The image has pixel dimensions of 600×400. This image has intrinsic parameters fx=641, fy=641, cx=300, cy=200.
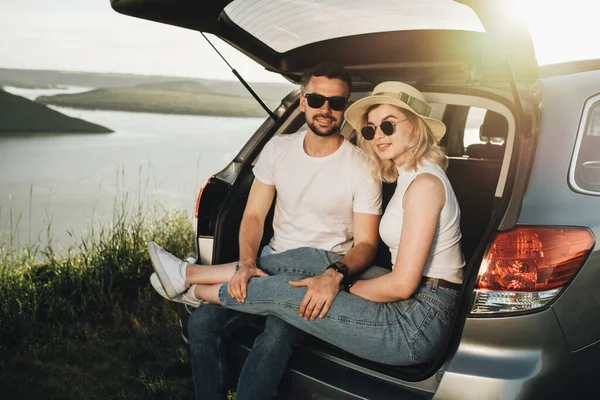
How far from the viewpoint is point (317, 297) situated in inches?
90.8

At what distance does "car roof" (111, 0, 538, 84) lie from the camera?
262cm

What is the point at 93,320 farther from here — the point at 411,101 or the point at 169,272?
the point at 411,101

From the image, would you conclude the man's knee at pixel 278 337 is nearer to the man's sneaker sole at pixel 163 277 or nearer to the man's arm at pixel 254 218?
the man's arm at pixel 254 218

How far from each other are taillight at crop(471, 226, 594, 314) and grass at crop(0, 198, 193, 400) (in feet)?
6.33

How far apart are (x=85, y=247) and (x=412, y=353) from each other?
3327mm

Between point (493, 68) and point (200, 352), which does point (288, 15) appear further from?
point (200, 352)

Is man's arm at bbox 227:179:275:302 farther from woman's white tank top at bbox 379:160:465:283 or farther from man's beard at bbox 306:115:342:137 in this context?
woman's white tank top at bbox 379:160:465:283

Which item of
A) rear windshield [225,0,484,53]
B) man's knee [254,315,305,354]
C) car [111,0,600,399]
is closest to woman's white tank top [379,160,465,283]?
car [111,0,600,399]

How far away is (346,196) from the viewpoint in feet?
9.27

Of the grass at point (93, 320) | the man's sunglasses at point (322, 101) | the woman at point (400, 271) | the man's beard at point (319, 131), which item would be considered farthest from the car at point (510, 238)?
the grass at point (93, 320)

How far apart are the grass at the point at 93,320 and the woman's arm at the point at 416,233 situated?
161 cm

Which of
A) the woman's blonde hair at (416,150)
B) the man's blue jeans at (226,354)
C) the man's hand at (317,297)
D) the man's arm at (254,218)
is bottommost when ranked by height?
the man's blue jeans at (226,354)

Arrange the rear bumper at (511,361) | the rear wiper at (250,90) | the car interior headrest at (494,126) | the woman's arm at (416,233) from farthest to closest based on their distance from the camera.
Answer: the car interior headrest at (494,126) → the rear wiper at (250,90) → the woman's arm at (416,233) → the rear bumper at (511,361)

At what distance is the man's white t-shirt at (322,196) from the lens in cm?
282
